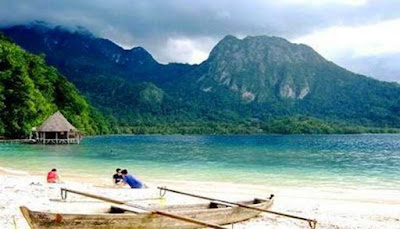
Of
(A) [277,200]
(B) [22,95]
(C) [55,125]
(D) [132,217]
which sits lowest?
(A) [277,200]

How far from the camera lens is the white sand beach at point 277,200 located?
47.3 feet

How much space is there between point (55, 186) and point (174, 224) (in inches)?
382

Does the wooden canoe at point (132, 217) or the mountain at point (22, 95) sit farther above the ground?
the mountain at point (22, 95)

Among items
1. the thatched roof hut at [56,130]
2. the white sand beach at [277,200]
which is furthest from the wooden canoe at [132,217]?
the thatched roof hut at [56,130]

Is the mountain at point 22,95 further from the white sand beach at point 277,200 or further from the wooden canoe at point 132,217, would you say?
the wooden canoe at point 132,217

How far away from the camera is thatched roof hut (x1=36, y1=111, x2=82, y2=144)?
71.0m

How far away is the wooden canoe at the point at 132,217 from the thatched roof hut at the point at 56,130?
6088 cm

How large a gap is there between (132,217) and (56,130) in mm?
63524

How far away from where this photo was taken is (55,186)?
20.0 m

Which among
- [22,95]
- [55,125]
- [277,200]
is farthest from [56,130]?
[277,200]

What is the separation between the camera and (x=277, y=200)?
19766 mm

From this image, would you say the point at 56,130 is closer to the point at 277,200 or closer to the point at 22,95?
the point at 22,95

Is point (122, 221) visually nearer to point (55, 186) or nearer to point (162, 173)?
point (55, 186)

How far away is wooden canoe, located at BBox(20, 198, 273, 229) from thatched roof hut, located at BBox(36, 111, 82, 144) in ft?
200
